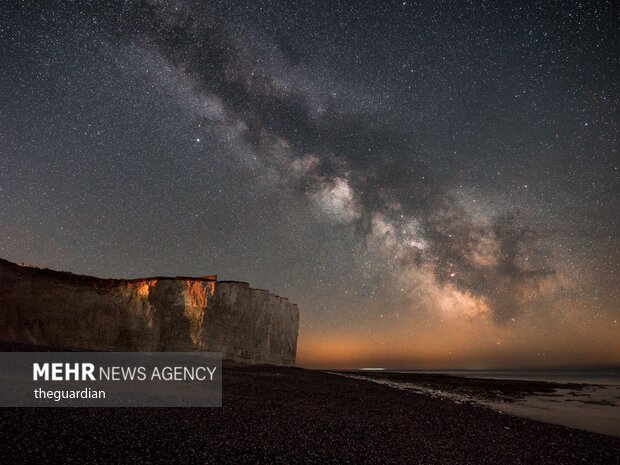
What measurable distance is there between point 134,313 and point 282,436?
2373cm

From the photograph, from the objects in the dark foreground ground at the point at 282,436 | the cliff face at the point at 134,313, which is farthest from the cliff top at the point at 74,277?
the dark foreground ground at the point at 282,436

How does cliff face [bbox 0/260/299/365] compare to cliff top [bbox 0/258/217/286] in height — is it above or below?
below

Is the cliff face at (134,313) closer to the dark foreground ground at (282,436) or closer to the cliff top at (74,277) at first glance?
the cliff top at (74,277)

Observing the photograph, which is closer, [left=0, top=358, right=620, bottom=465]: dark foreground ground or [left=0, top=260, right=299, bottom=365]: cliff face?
[left=0, top=358, right=620, bottom=465]: dark foreground ground

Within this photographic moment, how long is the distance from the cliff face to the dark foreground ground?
1834cm

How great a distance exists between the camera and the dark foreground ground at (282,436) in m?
4.50

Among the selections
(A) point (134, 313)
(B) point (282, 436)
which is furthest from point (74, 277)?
(B) point (282, 436)

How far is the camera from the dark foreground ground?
4.50 metres

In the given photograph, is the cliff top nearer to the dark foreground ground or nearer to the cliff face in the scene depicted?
the cliff face

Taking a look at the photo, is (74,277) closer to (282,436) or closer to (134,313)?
(134,313)

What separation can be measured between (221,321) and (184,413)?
22168 mm

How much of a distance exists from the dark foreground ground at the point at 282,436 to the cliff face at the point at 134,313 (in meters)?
18.3

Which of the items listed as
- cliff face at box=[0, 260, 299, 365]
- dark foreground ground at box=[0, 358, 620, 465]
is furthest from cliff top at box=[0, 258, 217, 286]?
dark foreground ground at box=[0, 358, 620, 465]

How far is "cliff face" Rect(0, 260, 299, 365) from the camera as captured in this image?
22.5 metres
